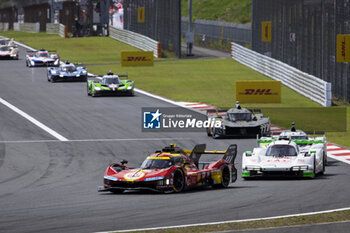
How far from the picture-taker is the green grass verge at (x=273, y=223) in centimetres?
1420

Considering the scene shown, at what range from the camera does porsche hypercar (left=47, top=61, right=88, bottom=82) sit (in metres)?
55.7

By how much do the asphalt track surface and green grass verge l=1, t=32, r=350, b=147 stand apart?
579 cm

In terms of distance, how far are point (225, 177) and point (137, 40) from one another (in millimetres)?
65561

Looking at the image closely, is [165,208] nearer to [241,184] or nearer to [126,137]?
[241,184]

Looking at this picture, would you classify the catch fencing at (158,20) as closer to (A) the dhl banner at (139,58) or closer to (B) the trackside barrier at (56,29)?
(A) the dhl banner at (139,58)

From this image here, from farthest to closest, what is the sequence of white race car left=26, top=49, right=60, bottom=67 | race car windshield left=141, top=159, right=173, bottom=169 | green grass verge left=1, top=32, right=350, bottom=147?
white race car left=26, top=49, right=60, bottom=67 → green grass verge left=1, top=32, right=350, bottom=147 → race car windshield left=141, top=159, right=173, bottom=169

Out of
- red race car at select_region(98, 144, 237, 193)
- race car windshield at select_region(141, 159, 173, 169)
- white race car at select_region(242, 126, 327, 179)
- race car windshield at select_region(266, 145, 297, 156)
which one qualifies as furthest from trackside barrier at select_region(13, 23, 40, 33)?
race car windshield at select_region(141, 159, 173, 169)

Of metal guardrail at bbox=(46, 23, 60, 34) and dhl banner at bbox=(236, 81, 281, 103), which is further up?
metal guardrail at bbox=(46, 23, 60, 34)

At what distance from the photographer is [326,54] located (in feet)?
163

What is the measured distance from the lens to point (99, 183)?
22.5 meters

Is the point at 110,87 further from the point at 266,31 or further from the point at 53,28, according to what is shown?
the point at 53,28

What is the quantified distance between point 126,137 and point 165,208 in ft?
53.2

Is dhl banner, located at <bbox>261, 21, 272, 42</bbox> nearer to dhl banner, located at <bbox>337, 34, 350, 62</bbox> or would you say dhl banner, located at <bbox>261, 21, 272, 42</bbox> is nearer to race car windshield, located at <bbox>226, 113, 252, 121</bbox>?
dhl banner, located at <bbox>337, 34, 350, 62</bbox>

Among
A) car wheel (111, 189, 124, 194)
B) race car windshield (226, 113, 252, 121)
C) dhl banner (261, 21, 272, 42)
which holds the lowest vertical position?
car wheel (111, 189, 124, 194)
